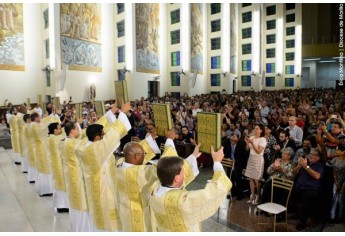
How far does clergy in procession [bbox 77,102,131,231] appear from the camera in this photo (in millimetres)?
4414

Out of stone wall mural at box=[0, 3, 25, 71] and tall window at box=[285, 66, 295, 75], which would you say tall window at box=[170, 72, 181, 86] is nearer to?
stone wall mural at box=[0, 3, 25, 71]

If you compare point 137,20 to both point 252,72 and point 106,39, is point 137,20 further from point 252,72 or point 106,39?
point 252,72

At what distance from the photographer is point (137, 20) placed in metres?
23.5

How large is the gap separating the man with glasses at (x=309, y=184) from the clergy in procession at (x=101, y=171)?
9.26 feet

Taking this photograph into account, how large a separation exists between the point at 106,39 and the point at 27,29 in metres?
5.08

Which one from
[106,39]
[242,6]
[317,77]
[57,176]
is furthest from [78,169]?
[317,77]

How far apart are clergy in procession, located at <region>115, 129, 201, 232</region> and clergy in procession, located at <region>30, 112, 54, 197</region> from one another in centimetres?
407

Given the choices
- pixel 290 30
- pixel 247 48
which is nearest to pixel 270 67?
pixel 247 48

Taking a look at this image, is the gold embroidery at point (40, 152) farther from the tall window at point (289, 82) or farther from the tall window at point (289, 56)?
the tall window at point (289, 56)

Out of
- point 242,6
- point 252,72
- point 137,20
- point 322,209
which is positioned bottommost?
point 322,209

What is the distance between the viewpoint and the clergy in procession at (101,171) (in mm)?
4414

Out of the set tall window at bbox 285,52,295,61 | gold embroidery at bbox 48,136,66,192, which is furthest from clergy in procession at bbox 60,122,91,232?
tall window at bbox 285,52,295,61

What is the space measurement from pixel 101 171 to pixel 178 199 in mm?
2018

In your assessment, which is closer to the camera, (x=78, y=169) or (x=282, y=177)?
(x=78, y=169)
